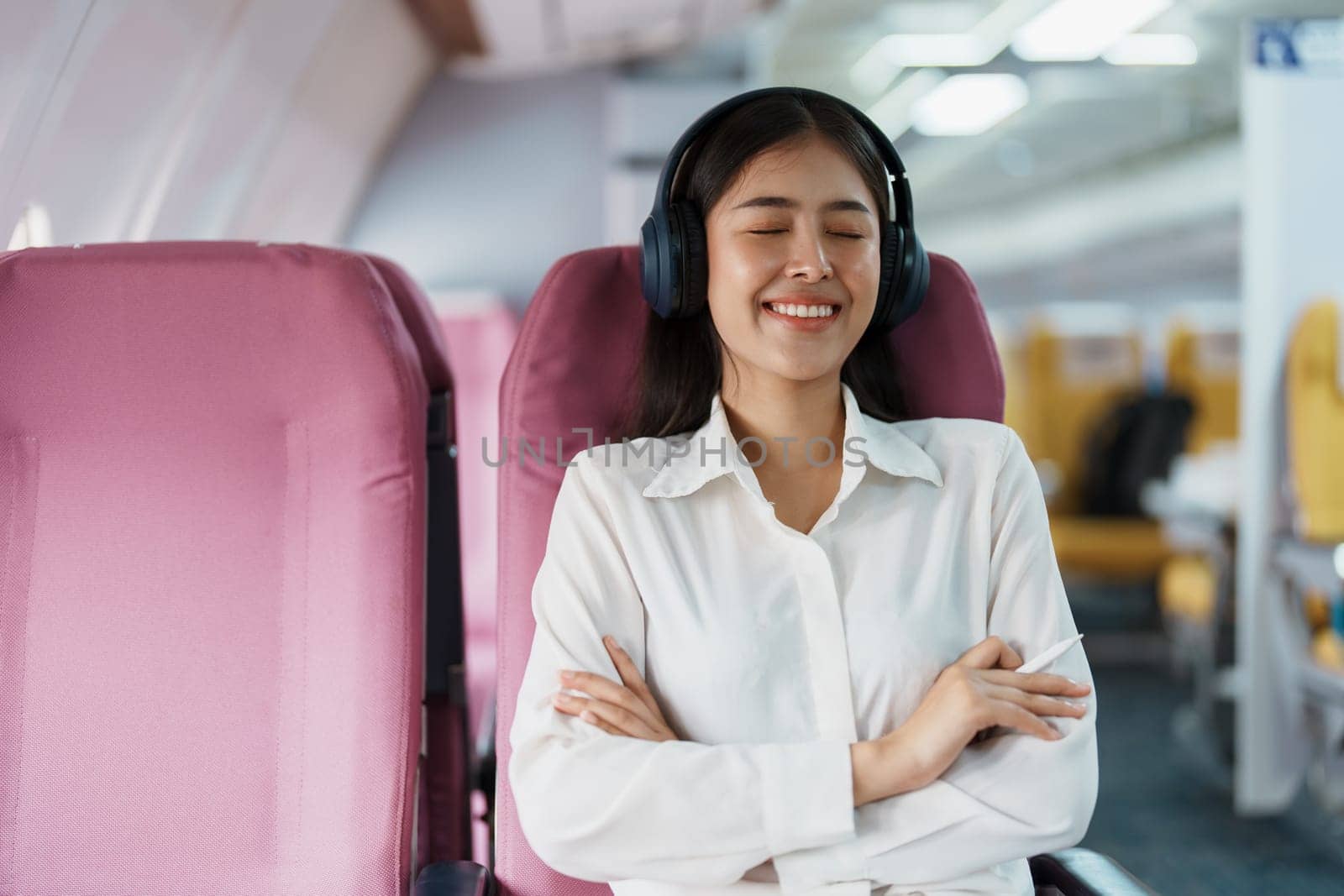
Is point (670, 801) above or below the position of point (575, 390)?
below

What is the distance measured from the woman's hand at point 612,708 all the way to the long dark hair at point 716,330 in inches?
15.5

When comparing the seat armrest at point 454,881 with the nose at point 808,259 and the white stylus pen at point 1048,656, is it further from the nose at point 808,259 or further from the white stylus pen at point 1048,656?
the nose at point 808,259

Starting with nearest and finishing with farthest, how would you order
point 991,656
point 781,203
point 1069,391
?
point 991,656, point 781,203, point 1069,391

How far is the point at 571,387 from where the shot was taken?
1.50 m

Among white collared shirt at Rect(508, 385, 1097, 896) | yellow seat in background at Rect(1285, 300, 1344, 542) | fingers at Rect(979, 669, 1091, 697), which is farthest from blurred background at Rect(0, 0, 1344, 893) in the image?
fingers at Rect(979, 669, 1091, 697)

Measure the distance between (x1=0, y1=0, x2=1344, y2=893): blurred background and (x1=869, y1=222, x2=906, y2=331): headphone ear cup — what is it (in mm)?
553

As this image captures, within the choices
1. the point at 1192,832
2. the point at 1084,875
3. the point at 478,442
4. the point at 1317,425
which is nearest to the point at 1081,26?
the point at 1317,425

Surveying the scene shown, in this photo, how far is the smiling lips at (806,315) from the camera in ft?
4.53

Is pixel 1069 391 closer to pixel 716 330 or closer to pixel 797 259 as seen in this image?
pixel 716 330

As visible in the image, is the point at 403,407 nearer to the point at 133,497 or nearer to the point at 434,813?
the point at 133,497

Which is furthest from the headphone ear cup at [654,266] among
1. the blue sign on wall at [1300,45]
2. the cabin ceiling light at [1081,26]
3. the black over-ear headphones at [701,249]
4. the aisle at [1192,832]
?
the cabin ceiling light at [1081,26]

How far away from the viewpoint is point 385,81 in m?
3.73

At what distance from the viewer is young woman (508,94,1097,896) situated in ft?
3.94

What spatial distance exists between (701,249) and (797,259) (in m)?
0.13
